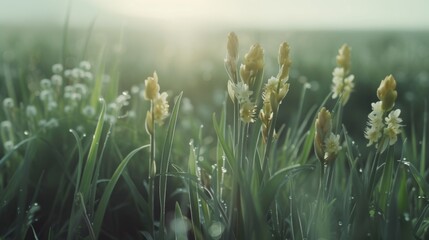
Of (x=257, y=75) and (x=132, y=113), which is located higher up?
(x=257, y=75)

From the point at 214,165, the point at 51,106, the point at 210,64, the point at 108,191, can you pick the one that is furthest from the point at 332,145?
the point at 210,64

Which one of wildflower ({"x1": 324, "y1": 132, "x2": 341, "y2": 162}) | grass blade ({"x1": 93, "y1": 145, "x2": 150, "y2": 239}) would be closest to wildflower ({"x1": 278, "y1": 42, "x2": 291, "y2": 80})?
wildflower ({"x1": 324, "y1": 132, "x2": 341, "y2": 162})

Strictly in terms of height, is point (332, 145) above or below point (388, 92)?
below

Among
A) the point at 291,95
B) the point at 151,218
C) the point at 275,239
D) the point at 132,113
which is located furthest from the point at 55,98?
the point at 291,95

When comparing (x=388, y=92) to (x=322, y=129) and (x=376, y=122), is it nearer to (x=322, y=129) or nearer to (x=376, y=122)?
(x=376, y=122)

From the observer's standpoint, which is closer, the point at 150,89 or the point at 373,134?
the point at 150,89

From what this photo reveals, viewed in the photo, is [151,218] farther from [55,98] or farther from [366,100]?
[366,100]

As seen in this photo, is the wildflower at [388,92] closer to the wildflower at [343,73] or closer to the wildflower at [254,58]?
the wildflower at [254,58]

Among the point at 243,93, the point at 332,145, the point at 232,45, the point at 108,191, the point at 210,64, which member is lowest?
the point at 210,64

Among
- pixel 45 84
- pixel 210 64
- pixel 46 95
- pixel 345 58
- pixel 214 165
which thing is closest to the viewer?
pixel 214 165

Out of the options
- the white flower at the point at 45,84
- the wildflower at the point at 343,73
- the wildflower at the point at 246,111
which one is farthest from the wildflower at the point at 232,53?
the white flower at the point at 45,84

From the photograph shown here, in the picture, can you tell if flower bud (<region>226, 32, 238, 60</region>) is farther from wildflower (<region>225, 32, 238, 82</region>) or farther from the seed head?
the seed head
